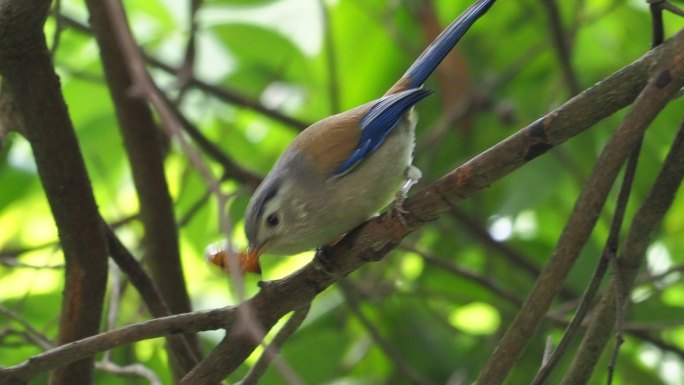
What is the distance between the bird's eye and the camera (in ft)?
8.52

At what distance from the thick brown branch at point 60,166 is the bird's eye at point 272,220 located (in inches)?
17.4

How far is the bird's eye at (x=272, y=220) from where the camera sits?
260 centimetres

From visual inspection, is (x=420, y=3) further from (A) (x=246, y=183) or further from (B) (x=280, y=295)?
(B) (x=280, y=295)

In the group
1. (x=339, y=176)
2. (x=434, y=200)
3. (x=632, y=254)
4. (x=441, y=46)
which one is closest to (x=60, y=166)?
(x=339, y=176)

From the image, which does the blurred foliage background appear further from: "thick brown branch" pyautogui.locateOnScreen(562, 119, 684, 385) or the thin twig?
"thick brown branch" pyautogui.locateOnScreen(562, 119, 684, 385)

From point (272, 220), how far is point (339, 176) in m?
0.21

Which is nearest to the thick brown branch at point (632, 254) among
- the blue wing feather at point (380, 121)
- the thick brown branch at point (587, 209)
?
the thick brown branch at point (587, 209)

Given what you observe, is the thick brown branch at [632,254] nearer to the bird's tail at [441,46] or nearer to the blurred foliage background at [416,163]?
the bird's tail at [441,46]

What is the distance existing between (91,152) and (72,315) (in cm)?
134

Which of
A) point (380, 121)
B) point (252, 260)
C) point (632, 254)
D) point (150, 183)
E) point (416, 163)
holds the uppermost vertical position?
point (416, 163)

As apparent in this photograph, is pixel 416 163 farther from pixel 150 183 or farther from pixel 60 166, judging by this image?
pixel 60 166

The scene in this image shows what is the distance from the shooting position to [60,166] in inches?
88.0

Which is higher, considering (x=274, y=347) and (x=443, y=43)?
(x=443, y=43)

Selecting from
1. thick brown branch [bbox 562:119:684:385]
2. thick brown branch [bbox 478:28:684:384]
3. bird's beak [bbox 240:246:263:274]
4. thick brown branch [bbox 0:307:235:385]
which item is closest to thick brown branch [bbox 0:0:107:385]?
bird's beak [bbox 240:246:263:274]
